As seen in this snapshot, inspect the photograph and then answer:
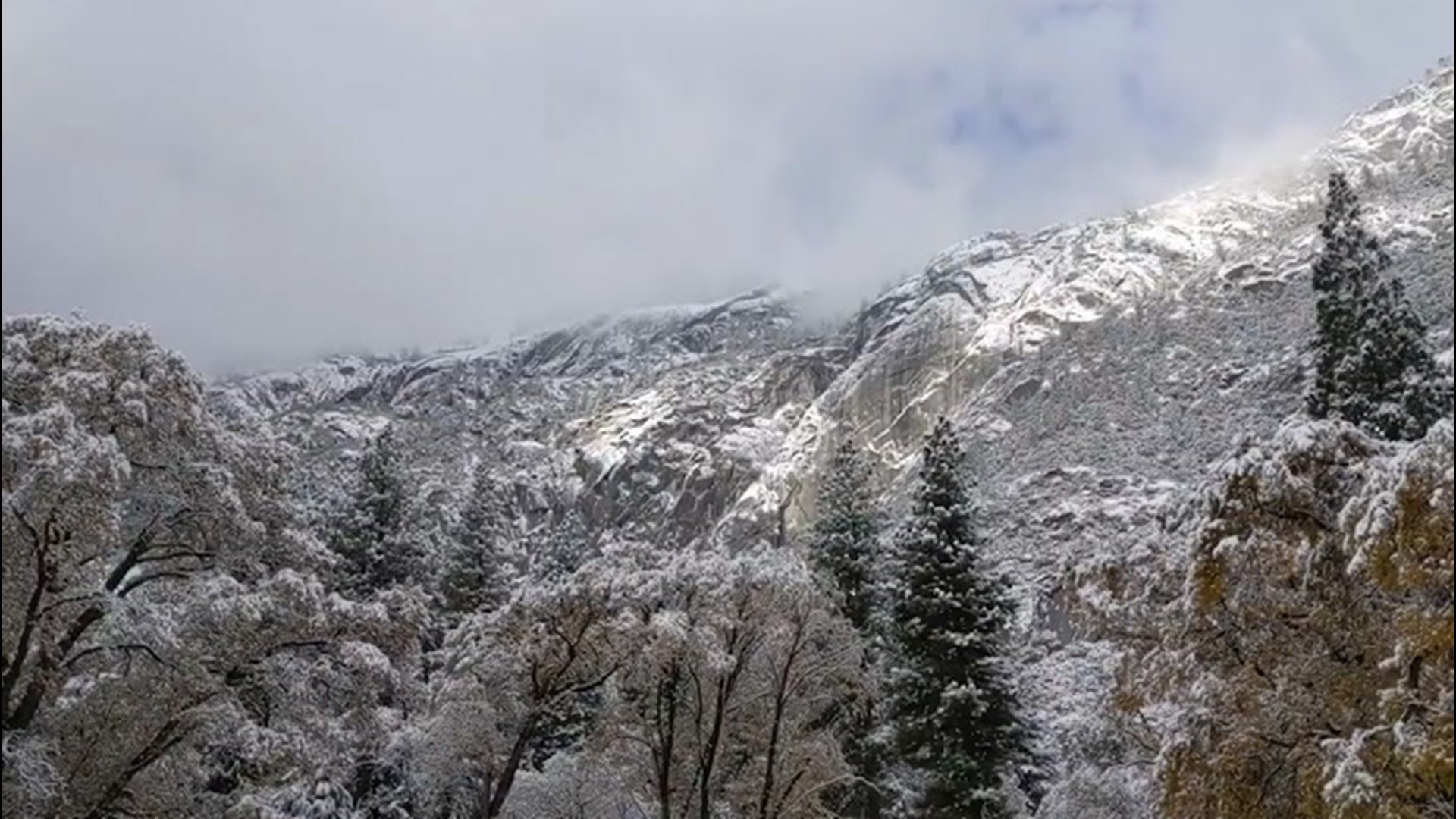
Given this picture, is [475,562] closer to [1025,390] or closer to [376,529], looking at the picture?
[376,529]

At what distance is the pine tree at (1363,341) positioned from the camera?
59.5 feet

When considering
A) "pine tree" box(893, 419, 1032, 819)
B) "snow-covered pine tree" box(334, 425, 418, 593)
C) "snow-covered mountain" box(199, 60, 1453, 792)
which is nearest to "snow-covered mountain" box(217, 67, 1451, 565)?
"snow-covered mountain" box(199, 60, 1453, 792)

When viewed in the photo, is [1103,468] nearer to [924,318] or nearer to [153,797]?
[924,318]

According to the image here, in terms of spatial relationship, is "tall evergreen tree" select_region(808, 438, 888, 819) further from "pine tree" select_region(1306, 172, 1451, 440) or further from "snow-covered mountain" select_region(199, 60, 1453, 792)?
"snow-covered mountain" select_region(199, 60, 1453, 792)

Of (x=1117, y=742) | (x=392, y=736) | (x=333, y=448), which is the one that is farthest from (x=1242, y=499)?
(x=333, y=448)

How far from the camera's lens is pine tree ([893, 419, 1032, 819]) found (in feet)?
75.2

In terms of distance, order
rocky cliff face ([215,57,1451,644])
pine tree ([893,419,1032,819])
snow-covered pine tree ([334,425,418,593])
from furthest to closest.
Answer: rocky cliff face ([215,57,1451,644]) → snow-covered pine tree ([334,425,418,593]) → pine tree ([893,419,1032,819])

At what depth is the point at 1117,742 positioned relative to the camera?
26.6 m

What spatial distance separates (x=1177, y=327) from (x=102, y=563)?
467 feet

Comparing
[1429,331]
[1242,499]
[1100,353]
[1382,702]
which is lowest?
[1382,702]

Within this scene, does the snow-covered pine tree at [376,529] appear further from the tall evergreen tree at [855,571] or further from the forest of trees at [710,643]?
the tall evergreen tree at [855,571]

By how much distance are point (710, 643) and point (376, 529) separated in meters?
17.0

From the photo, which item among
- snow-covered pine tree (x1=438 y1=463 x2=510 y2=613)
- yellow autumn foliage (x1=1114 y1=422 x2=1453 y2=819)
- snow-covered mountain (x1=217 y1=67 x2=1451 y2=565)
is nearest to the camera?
yellow autumn foliage (x1=1114 y1=422 x2=1453 y2=819)

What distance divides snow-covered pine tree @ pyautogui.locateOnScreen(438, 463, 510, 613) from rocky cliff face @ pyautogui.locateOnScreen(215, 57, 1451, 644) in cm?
5863
